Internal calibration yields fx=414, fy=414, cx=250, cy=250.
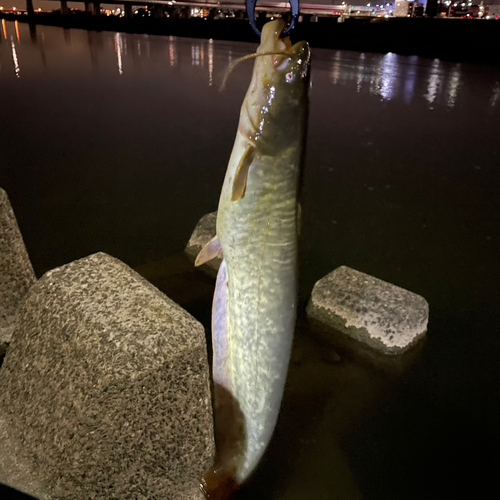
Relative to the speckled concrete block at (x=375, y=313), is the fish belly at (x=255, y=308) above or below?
above

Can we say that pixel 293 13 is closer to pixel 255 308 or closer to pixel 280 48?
pixel 280 48

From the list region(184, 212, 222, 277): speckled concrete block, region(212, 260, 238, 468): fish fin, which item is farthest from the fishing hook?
region(184, 212, 222, 277): speckled concrete block

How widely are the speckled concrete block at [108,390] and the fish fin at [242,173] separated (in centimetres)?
43

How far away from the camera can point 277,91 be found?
1316 millimetres

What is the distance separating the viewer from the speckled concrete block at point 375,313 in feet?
9.65

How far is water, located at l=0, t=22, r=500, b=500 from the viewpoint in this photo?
237cm

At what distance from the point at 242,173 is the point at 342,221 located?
169 inches

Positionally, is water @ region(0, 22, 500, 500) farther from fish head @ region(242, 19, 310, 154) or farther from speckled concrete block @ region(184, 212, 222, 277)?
fish head @ region(242, 19, 310, 154)

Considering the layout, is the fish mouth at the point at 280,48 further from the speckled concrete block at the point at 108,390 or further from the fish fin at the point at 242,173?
the speckled concrete block at the point at 108,390

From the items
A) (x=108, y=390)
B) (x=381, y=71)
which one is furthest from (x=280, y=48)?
(x=381, y=71)

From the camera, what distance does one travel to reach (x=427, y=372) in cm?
295

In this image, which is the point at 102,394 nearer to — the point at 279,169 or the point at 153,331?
the point at 153,331

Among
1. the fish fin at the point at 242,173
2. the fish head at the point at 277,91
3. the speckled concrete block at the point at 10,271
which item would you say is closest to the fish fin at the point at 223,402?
the fish fin at the point at 242,173

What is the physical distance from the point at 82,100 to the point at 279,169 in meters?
13.2
